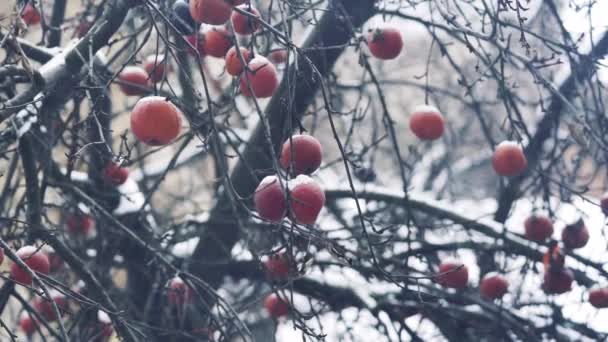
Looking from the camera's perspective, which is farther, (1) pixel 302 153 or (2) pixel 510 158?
(2) pixel 510 158

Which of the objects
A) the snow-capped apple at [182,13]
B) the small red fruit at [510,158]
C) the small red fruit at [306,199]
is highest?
the small red fruit at [510,158]

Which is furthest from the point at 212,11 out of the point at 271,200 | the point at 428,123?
the point at 428,123

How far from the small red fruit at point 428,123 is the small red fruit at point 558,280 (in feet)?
2.94

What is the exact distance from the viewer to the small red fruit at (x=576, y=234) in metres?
3.45

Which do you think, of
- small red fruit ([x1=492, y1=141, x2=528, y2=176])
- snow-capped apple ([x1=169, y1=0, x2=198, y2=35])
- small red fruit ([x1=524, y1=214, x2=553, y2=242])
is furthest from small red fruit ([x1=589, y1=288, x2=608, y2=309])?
snow-capped apple ([x1=169, y1=0, x2=198, y2=35])

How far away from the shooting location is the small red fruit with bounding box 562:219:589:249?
3.45 m

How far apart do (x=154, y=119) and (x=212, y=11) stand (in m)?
0.37

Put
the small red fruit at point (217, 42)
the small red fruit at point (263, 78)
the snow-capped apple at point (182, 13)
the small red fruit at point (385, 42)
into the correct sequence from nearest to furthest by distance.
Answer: the small red fruit at point (263, 78) < the snow-capped apple at point (182, 13) < the small red fruit at point (217, 42) < the small red fruit at point (385, 42)

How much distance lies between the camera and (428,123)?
3.13m

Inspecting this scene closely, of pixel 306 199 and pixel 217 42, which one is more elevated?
pixel 217 42

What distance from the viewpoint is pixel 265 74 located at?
233 centimetres

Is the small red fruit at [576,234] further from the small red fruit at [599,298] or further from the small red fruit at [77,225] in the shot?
the small red fruit at [77,225]

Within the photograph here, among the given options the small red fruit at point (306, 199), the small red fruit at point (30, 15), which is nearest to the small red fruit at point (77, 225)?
the small red fruit at point (30, 15)

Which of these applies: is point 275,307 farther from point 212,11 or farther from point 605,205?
point 212,11
